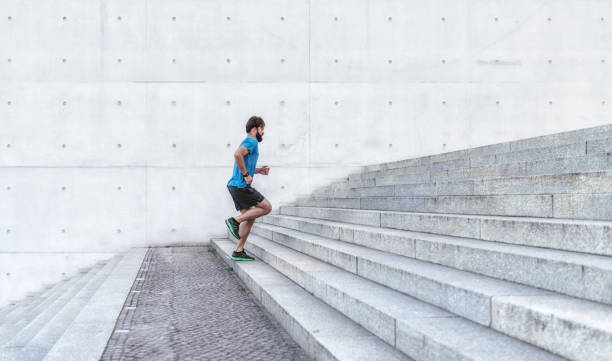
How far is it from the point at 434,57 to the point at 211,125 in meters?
4.22

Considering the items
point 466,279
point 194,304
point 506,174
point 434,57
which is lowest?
point 194,304

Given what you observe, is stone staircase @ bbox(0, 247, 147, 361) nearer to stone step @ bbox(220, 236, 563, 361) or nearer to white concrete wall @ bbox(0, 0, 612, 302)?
stone step @ bbox(220, 236, 563, 361)

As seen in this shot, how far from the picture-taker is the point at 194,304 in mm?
4520

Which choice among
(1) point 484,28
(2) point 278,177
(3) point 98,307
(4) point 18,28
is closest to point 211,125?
(2) point 278,177

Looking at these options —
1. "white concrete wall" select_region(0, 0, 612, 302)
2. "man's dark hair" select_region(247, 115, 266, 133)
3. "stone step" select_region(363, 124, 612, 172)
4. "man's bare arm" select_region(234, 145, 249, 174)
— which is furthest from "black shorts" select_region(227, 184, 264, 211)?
"white concrete wall" select_region(0, 0, 612, 302)

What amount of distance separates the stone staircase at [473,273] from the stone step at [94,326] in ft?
3.66

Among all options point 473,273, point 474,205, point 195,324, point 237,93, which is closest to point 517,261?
point 473,273

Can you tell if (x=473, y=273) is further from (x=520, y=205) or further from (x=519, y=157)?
(x=519, y=157)

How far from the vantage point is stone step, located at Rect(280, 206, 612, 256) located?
98.3 inches

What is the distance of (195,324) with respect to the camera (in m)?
3.85

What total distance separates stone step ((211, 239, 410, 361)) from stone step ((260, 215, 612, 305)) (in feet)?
2.18

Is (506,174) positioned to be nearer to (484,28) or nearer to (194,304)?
(194,304)

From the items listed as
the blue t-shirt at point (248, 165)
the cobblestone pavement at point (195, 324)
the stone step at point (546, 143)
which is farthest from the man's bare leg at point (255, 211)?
the stone step at point (546, 143)

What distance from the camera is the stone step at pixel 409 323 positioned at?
6.71ft
